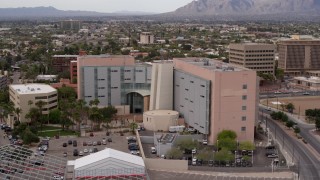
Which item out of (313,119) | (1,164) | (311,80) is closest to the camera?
(1,164)

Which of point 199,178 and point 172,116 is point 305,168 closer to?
point 199,178

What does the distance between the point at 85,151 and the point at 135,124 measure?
368 inches

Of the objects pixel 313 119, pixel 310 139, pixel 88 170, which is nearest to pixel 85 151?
pixel 88 170

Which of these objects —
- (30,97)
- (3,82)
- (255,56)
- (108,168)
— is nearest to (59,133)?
(30,97)

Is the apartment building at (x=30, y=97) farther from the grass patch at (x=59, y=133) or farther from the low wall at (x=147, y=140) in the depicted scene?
the low wall at (x=147, y=140)

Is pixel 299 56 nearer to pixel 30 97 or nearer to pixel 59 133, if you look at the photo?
pixel 30 97

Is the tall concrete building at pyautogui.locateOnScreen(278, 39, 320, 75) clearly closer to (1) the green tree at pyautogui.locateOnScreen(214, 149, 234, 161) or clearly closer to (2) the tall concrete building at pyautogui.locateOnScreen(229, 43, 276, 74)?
(2) the tall concrete building at pyautogui.locateOnScreen(229, 43, 276, 74)

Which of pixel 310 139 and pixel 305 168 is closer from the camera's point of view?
pixel 305 168

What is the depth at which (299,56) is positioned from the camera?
10056cm

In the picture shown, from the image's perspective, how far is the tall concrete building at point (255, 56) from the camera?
295ft

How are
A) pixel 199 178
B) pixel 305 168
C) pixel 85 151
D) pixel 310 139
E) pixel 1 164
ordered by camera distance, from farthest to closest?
1. pixel 310 139
2. pixel 85 151
3. pixel 305 168
4. pixel 199 178
5. pixel 1 164

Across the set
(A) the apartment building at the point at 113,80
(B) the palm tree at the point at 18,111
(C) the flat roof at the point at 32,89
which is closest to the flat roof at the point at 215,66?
(A) the apartment building at the point at 113,80

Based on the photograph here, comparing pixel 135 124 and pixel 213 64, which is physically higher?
pixel 213 64

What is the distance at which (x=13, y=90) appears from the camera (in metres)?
59.0
